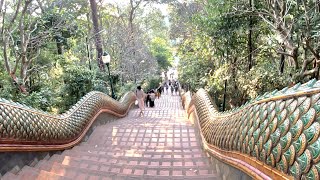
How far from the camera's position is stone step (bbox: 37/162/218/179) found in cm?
385

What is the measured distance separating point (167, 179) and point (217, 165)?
0.70 m

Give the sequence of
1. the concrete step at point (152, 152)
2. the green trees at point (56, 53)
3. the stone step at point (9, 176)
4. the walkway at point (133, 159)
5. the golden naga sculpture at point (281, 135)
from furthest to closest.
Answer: the green trees at point (56, 53) → the concrete step at point (152, 152) → the walkway at point (133, 159) → the stone step at point (9, 176) → the golden naga sculpture at point (281, 135)

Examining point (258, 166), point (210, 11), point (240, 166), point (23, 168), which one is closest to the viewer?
point (258, 166)

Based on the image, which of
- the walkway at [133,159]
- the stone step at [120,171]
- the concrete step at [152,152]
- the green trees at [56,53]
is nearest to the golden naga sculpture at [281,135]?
the stone step at [120,171]

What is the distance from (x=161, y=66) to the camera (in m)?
36.2

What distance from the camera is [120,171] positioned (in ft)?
13.4

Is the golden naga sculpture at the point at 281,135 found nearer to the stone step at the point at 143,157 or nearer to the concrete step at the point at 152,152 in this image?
the stone step at the point at 143,157

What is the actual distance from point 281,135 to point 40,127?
12.7 ft

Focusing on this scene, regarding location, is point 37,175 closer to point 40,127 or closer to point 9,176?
point 9,176

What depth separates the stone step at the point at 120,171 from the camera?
12.6ft

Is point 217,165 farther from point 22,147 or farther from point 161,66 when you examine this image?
point 161,66

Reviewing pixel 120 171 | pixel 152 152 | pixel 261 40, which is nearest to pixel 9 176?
pixel 120 171

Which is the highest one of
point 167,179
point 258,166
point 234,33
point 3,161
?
point 234,33

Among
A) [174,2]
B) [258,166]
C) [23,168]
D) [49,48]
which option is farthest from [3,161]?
[174,2]
